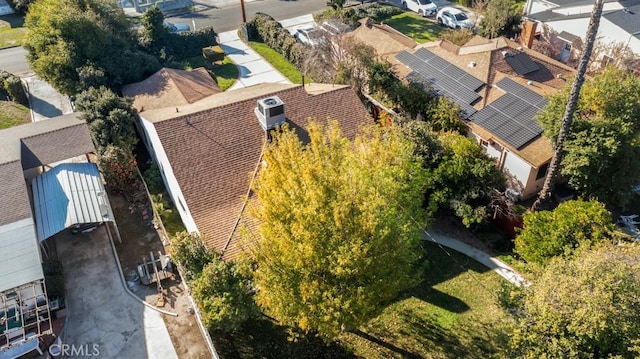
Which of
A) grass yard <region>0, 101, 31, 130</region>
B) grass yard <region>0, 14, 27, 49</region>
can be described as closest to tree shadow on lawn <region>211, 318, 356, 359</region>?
grass yard <region>0, 101, 31, 130</region>

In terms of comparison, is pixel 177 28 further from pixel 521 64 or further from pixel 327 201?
pixel 327 201

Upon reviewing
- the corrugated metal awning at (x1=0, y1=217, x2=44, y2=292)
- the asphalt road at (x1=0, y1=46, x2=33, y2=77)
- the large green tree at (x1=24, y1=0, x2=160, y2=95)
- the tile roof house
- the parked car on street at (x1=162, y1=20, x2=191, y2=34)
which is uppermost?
the large green tree at (x1=24, y1=0, x2=160, y2=95)

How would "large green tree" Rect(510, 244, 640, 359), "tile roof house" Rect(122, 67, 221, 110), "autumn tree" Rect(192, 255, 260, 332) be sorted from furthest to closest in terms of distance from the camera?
"tile roof house" Rect(122, 67, 221, 110) < "autumn tree" Rect(192, 255, 260, 332) < "large green tree" Rect(510, 244, 640, 359)

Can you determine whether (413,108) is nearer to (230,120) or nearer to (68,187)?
(230,120)

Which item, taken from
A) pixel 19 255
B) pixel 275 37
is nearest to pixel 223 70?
pixel 275 37

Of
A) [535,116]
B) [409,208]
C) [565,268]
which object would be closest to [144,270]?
[409,208]

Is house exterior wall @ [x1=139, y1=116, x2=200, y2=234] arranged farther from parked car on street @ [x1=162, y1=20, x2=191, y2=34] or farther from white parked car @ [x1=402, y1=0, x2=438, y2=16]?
white parked car @ [x1=402, y1=0, x2=438, y2=16]

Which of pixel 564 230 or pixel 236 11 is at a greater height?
pixel 236 11
